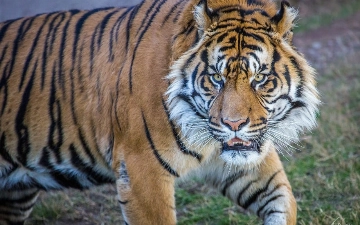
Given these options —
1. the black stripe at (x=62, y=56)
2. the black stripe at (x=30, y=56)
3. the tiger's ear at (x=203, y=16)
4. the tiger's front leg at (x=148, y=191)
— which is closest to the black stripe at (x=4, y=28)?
the black stripe at (x=30, y=56)

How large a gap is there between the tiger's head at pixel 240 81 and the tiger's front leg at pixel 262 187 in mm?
225

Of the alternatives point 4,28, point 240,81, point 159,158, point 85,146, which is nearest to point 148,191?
point 159,158

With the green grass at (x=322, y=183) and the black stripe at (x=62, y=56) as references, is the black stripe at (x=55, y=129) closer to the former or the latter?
the black stripe at (x=62, y=56)

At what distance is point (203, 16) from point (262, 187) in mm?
789

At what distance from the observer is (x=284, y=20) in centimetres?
260

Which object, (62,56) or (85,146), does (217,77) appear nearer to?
(85,146)

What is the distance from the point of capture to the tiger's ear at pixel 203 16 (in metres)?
2.59

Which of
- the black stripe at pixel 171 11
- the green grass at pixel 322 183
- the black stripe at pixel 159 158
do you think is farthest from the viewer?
the green grass at pixel 322 183

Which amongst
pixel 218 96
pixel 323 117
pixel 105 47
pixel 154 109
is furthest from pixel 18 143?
pixel 323 117

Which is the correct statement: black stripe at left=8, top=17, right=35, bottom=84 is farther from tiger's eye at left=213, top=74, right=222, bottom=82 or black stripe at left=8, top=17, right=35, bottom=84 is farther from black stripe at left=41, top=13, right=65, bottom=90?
tiger's eye at left=213, top=74, right=222, bottom=82

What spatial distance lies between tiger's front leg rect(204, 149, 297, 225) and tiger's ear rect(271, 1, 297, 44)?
21.6 inches

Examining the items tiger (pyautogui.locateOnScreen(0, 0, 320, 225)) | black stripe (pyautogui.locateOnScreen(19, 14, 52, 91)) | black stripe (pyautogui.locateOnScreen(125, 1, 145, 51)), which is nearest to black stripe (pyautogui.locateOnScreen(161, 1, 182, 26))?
tiger (pyautogui.locateOnScreen(0, 0, 320, 225))

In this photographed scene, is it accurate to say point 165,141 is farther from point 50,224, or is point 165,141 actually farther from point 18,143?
Result: point 50,224

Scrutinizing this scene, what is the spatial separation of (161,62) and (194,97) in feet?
0.71
